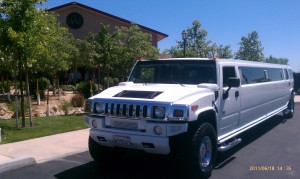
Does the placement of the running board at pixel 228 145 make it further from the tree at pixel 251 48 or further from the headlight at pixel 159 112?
the tree at pixel 251 48

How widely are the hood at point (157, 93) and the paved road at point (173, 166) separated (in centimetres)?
113

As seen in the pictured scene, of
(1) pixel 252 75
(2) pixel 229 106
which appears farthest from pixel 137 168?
(1) pixel 252 75

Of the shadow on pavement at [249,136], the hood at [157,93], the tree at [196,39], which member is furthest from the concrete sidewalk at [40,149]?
the tree at [196,39]

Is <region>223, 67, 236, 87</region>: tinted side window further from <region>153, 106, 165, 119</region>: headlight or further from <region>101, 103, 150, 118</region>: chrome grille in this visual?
<region>101, 103, 150, 118</region>: chrome grille

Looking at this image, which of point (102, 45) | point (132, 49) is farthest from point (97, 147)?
point (132, 49)

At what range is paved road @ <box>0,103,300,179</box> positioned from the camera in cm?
569

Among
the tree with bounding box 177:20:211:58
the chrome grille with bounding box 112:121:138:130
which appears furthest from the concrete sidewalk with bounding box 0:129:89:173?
the tree with bounding box 177:20:211:58

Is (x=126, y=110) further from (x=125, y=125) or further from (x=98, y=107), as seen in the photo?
(x=98, y=107)

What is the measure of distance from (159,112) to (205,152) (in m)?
1.20

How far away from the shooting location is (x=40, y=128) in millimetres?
9578

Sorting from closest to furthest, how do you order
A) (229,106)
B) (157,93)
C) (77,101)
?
(157,93) < (229,106) < (77,101)

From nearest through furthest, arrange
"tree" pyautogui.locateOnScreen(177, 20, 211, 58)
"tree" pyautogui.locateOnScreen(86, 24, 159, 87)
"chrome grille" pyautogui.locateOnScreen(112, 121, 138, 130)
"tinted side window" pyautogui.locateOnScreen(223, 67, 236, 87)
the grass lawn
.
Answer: "chrome grille" pyautogui.locateOnScreen(112, 121, 138, 130) < "tinted side window" pyautogui.locateOnScreen(223, 67, 236, 87) < the grass lawn < "tree" pyautogui.locateOnScreen(86, 24, 159, 87) < "tree" pyautogui.locateOnScreen(177, 20, 211, 58)

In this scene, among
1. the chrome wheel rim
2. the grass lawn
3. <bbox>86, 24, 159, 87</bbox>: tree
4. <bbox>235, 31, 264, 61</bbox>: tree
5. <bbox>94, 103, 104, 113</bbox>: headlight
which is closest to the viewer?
the chrome wheel rim

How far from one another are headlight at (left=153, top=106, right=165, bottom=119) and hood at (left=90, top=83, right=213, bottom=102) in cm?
13
